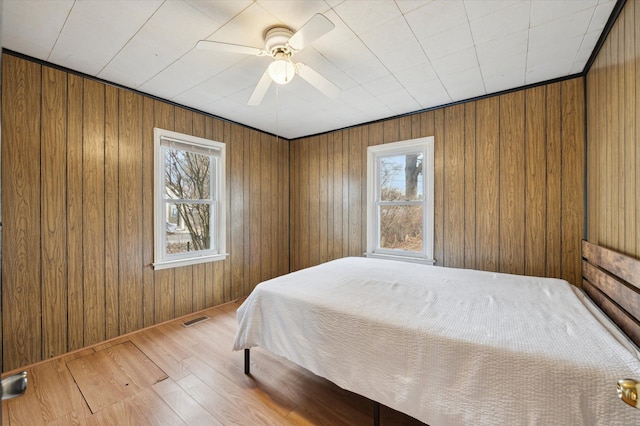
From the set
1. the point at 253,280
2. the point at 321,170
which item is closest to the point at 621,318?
the point at 321,170

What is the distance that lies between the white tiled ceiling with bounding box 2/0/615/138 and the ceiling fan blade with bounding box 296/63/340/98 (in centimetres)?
25

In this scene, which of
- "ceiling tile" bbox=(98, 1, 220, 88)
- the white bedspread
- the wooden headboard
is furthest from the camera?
"ceiling tile" bbox=(98, 1, 220, 88)

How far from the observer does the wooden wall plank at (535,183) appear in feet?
9.14

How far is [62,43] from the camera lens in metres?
2.20

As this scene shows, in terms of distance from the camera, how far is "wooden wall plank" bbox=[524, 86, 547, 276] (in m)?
2.79

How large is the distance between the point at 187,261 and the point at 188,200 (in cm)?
70

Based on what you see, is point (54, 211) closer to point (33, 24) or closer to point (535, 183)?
point (33, 24)

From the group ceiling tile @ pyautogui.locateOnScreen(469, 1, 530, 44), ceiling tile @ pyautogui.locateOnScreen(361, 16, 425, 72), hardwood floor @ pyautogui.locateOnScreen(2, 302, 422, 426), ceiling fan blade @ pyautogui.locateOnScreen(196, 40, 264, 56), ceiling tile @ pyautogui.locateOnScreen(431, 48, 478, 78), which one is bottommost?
hardwood floor @ pyautogui.locateOnScreen(2, 302, 422, 426)

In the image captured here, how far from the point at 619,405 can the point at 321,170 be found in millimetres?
3691

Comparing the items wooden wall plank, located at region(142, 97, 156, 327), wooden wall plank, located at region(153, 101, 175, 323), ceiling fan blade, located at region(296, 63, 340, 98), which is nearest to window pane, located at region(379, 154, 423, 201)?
ceiling fan blade, located at region(296, 63, 340, 98)

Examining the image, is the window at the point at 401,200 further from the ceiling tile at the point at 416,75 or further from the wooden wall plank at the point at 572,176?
the wooden wall plank at the point at 572,176

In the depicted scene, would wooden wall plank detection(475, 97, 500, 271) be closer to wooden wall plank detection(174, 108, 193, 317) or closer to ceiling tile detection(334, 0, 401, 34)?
ceiling tile detection(334, 0, 401, 34)

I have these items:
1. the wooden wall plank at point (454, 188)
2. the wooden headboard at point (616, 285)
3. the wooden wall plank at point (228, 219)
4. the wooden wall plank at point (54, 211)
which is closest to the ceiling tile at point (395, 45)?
the wooden wall plank at point (454, 188)

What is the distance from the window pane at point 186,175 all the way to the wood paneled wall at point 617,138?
3.73 metres
